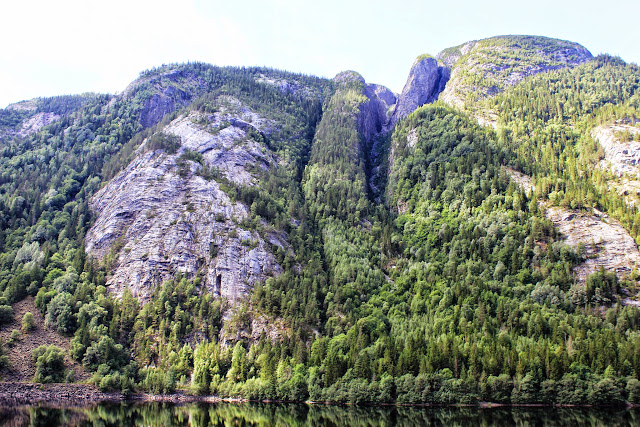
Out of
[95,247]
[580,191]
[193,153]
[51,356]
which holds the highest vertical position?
[193,153]

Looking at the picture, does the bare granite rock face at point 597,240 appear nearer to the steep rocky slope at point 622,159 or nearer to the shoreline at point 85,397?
the steep rocky slope at point 622,159

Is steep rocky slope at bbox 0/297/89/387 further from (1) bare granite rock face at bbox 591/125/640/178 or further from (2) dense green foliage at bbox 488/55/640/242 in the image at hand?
(1) bare granite rock face at bbox 591/125/640/178

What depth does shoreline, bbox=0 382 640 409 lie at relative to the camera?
299 ft

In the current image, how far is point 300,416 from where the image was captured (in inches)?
3095

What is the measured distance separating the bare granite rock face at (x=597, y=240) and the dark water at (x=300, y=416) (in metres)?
48.5

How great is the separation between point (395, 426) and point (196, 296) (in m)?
81.9

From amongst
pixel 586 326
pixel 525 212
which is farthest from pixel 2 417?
pixel 525 212

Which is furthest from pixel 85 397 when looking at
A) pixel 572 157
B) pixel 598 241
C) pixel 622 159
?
pixel 622 159

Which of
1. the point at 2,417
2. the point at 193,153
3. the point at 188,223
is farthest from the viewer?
the point at 193,153

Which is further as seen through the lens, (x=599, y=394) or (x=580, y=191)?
(x=580, y=191)

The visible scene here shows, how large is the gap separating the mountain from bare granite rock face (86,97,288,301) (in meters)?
0.66

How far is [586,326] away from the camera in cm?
10569

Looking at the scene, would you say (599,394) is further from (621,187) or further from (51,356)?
(51,356)

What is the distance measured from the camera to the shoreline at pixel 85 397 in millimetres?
91250
